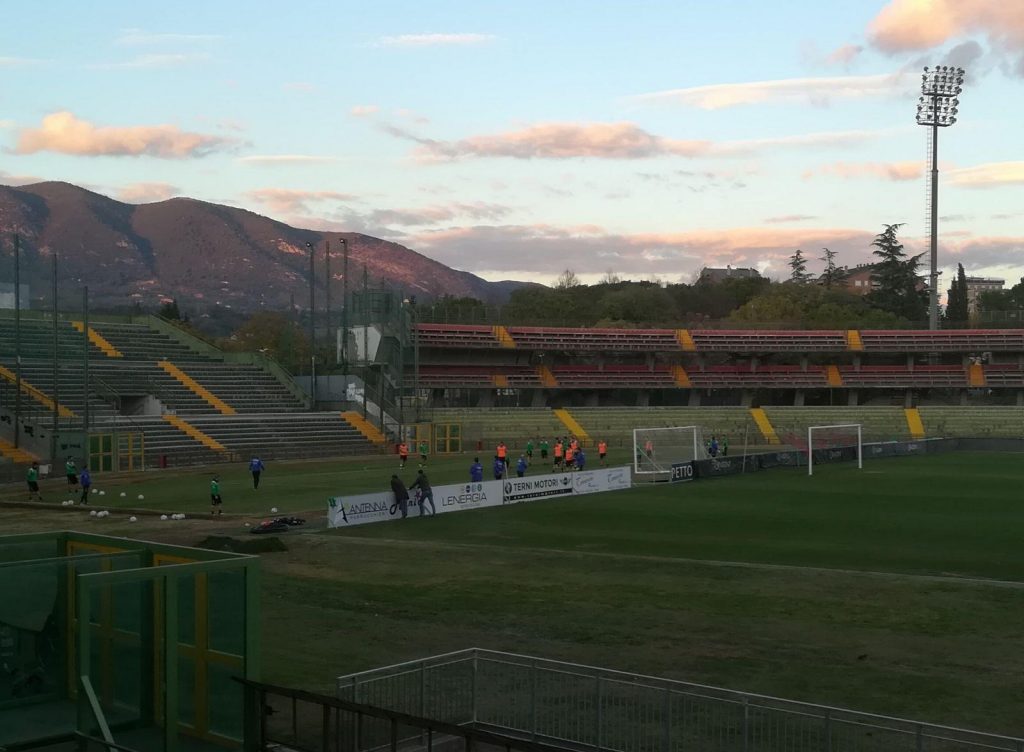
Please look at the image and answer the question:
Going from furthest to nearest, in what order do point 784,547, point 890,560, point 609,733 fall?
point 784,547 < point 890,560 < point 609,733

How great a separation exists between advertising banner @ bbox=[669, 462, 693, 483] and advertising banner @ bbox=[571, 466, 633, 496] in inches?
95.9

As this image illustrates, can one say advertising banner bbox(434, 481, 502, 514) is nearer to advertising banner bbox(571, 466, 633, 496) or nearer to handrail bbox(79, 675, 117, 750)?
advertising banner bbox(571, 466, 633, 496)

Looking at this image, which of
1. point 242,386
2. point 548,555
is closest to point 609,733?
point 548,555

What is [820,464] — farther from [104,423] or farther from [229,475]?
[104,423]

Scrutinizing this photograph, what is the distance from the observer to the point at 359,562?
2547 centimetres

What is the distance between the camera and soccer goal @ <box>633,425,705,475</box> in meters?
46.4

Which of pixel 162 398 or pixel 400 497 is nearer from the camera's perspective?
pixel 400 497

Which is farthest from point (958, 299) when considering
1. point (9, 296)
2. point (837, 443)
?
point (9, 296)

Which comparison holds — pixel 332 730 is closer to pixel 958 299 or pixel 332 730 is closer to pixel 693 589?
pixel 693 589

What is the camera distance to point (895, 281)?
143m

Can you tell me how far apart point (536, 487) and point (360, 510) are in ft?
27.3

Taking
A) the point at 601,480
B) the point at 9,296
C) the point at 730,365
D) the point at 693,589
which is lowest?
the point at 693,589

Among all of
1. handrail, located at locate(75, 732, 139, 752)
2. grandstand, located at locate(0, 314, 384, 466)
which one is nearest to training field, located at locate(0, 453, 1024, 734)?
handrail, located at locate(75, 732, 139, 752)

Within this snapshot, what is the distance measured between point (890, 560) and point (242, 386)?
161 feet
